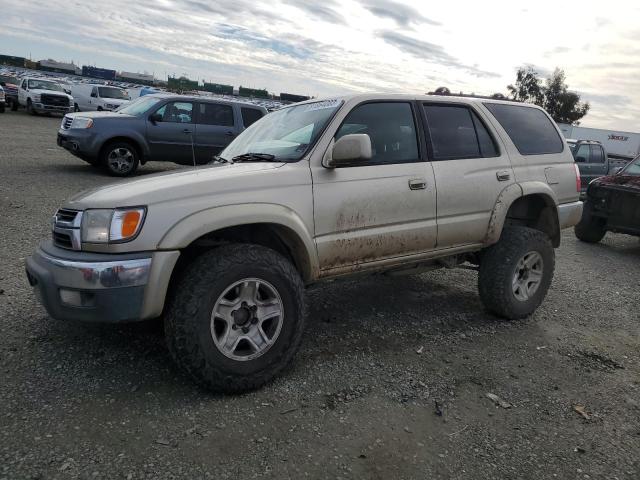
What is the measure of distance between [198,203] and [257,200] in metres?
0.37

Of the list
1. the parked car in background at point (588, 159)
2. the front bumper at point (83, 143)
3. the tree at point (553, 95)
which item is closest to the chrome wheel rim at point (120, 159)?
the front bumper at point (83, 143)

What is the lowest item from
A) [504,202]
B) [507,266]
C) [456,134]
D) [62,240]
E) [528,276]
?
[528,276]

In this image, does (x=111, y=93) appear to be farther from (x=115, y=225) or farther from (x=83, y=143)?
(x=115, y=225)

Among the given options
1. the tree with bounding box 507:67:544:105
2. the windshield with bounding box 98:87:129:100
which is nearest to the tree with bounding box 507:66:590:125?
the tree with bounding box 507:67:544:105

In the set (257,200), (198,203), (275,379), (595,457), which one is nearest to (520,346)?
(595,457)

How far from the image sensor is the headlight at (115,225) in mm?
2910

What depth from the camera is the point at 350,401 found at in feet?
10.6

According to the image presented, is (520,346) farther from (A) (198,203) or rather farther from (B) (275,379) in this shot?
(A) (198,203)

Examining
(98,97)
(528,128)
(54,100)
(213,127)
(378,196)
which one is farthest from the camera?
(54,100)

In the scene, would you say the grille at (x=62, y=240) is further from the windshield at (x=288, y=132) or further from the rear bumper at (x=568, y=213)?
the rear bumper at (x=568, y=213)

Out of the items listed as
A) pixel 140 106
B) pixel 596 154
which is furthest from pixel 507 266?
pixel 596 154

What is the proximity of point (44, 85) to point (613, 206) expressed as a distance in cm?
2688

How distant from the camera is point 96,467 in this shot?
8.19 ft

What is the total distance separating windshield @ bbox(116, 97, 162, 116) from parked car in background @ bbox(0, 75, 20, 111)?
19756mm
